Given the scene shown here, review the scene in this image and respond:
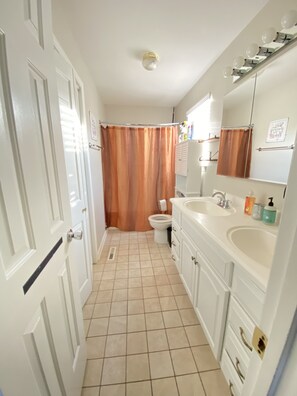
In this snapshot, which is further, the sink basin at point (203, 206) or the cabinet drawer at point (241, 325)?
the sink basin at point (203, 206)

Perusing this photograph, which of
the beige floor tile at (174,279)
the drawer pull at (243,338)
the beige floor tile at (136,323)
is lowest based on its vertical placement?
the beige floor tile at (136,323)

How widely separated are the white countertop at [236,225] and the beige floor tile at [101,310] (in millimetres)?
1154

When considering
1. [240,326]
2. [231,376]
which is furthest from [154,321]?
[240,326]

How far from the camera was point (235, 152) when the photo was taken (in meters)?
1.55

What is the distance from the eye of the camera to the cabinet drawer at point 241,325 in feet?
2.49

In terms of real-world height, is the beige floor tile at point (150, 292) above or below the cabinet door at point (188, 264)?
below

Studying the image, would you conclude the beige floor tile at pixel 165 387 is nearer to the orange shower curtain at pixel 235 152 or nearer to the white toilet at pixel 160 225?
the orange shower curtain at pixel 235 152

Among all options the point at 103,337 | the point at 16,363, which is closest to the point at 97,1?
the point at 16,363

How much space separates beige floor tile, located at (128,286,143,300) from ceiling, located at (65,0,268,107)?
2.40 m

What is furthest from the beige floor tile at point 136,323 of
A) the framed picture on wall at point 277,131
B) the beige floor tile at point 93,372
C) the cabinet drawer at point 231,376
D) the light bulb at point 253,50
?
the light bulb at point 253,50

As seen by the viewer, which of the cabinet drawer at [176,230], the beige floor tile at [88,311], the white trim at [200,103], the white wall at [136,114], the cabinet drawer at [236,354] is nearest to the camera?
the cabinet drawer at [236,354]

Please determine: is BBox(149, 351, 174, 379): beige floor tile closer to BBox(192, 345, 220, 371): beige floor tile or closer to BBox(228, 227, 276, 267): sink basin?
BBox(192, 345, 220, 371): beige floor tile

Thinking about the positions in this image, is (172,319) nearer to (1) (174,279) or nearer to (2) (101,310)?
(1) (174,279)

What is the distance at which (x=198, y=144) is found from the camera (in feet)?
7.07
